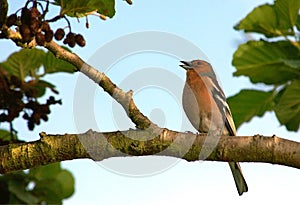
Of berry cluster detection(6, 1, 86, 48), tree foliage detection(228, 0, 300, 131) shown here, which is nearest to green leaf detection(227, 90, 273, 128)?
tree foliage detection(228, 0, 300, 131)

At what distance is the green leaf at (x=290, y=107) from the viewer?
4.25 m

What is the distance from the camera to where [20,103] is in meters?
4.08

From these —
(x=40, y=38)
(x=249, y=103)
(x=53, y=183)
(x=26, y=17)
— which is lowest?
(x=53, y=183)

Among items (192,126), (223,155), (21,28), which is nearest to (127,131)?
(223,155)

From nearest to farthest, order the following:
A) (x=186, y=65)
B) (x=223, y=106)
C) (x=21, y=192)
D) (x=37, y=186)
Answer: (x=21, y=192) < (x=37, y=186) < (x=223, y=106) < (x=186, y=65)

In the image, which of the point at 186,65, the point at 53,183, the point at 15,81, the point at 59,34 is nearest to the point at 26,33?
the point at 59,34

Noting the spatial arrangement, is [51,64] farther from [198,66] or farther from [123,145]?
[198,66]

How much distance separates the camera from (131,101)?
325cm

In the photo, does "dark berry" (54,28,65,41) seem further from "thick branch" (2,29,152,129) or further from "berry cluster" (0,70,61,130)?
"berry cluster" (0,70,61,130)

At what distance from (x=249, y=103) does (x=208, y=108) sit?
34.3 inches

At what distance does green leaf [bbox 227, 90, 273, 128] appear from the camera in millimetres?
4836

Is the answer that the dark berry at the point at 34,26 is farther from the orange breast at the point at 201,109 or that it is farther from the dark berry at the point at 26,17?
the orange breast at the point at 201,109

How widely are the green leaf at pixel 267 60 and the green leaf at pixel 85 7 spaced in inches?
51.4

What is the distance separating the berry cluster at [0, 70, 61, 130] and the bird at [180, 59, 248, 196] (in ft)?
5.16
